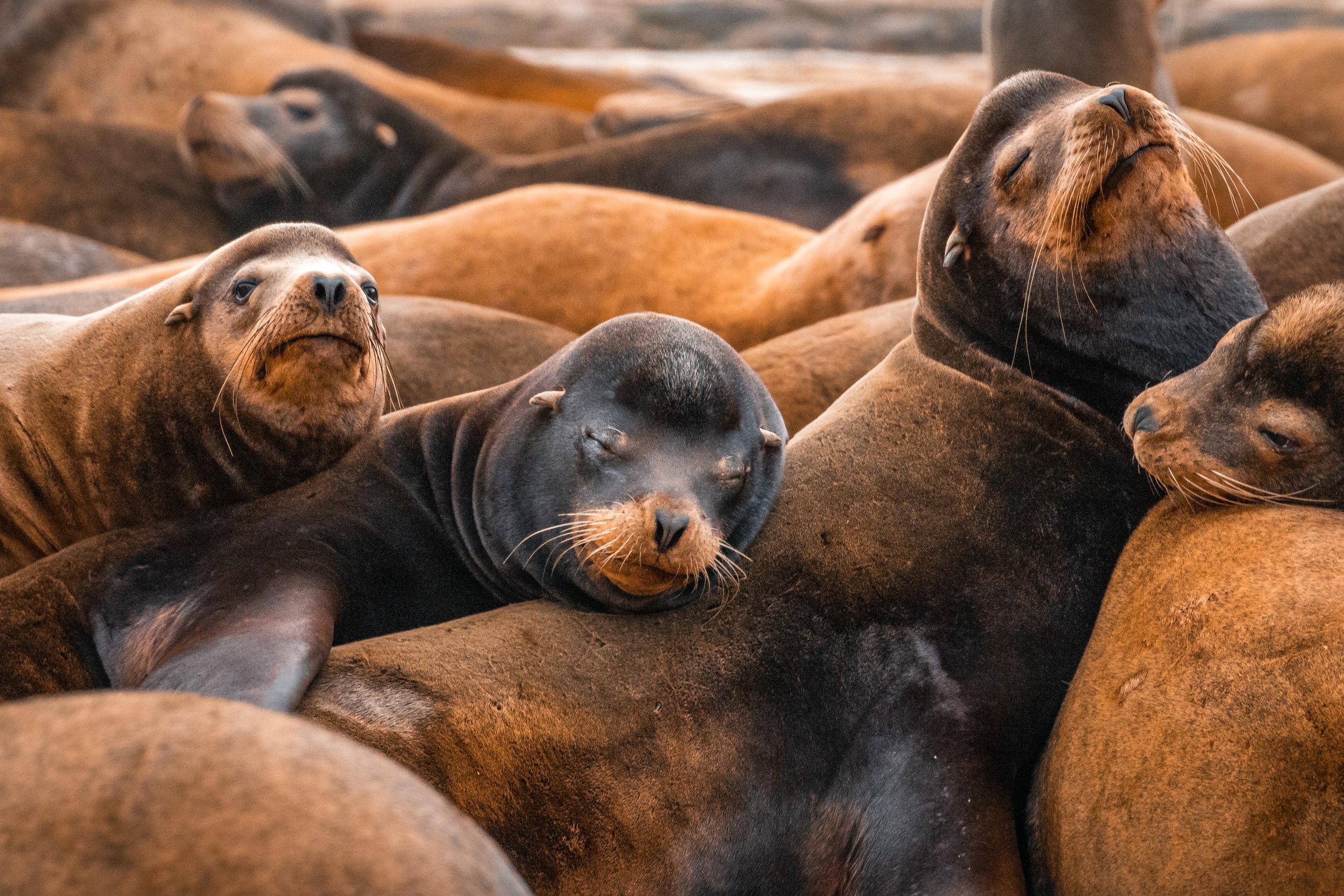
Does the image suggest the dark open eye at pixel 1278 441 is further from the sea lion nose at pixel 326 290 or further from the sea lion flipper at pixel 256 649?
the sea lion nose at pixel 326 290

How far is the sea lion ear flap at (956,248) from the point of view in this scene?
3.19 m

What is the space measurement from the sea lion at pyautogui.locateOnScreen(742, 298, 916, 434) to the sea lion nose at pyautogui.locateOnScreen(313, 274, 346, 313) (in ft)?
4.18

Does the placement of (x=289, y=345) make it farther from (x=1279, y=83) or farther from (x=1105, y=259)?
(x=1279, y=83)

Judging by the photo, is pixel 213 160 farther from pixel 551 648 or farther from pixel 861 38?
pixel 861 38

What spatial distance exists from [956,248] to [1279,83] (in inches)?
205

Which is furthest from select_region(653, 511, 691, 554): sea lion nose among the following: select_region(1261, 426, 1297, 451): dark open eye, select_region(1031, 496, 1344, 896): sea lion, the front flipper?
select_region(1261, 426, 1297, 451): dark open eye

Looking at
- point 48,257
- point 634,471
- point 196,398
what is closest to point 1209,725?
point 634,471

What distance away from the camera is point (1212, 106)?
25.2 ft

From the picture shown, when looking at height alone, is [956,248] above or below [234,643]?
above

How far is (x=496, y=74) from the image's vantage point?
962 cm

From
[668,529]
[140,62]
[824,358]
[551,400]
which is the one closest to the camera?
[668,529]

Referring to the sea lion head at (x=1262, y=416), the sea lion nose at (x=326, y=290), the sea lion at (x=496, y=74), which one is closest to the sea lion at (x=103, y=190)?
the sea lion at (x=496, y=74)

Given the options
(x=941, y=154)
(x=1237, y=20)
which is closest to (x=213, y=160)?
(x=941, y=154)

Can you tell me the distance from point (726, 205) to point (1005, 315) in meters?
3.44
